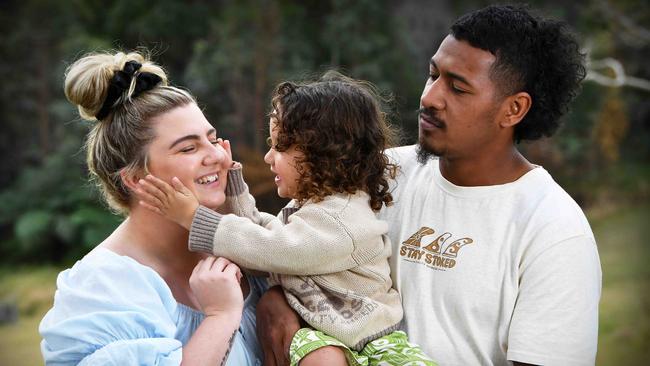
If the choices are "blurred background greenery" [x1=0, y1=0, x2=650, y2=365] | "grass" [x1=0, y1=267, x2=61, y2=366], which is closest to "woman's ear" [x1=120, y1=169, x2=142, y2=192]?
"grass" [x1=0, y1=267, x2=61, y2=366]

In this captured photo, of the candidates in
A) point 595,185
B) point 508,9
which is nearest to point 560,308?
point 508,9

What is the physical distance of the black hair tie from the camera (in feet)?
6.90

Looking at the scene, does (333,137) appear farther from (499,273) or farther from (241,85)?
(241,85)

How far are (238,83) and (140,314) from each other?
6190 millimetres

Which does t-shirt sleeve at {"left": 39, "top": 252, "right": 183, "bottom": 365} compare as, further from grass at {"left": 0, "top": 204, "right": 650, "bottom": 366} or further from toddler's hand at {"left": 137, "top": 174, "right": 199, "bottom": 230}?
grass at {"left": 0, "top": 204, "right": 650, "bottom": 366}

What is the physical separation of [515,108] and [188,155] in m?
0.90

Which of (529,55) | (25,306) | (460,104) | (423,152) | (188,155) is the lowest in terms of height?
(25,306)

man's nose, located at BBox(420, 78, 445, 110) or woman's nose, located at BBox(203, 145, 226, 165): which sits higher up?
man's nose, located at BBox(420, 78, 445, 110)

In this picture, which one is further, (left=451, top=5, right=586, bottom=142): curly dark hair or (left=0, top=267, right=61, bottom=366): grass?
(left=0, top=267, right=61, bottom=366): grass

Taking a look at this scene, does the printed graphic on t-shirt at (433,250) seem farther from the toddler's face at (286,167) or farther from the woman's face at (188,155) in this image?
the woman's face at (188,155)

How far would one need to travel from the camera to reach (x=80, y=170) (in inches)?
306

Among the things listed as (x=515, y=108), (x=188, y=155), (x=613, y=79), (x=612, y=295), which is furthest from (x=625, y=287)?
(x=188, y=155)

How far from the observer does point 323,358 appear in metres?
1.91

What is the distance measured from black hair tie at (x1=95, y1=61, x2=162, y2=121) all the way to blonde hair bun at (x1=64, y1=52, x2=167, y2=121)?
0.01 metres
